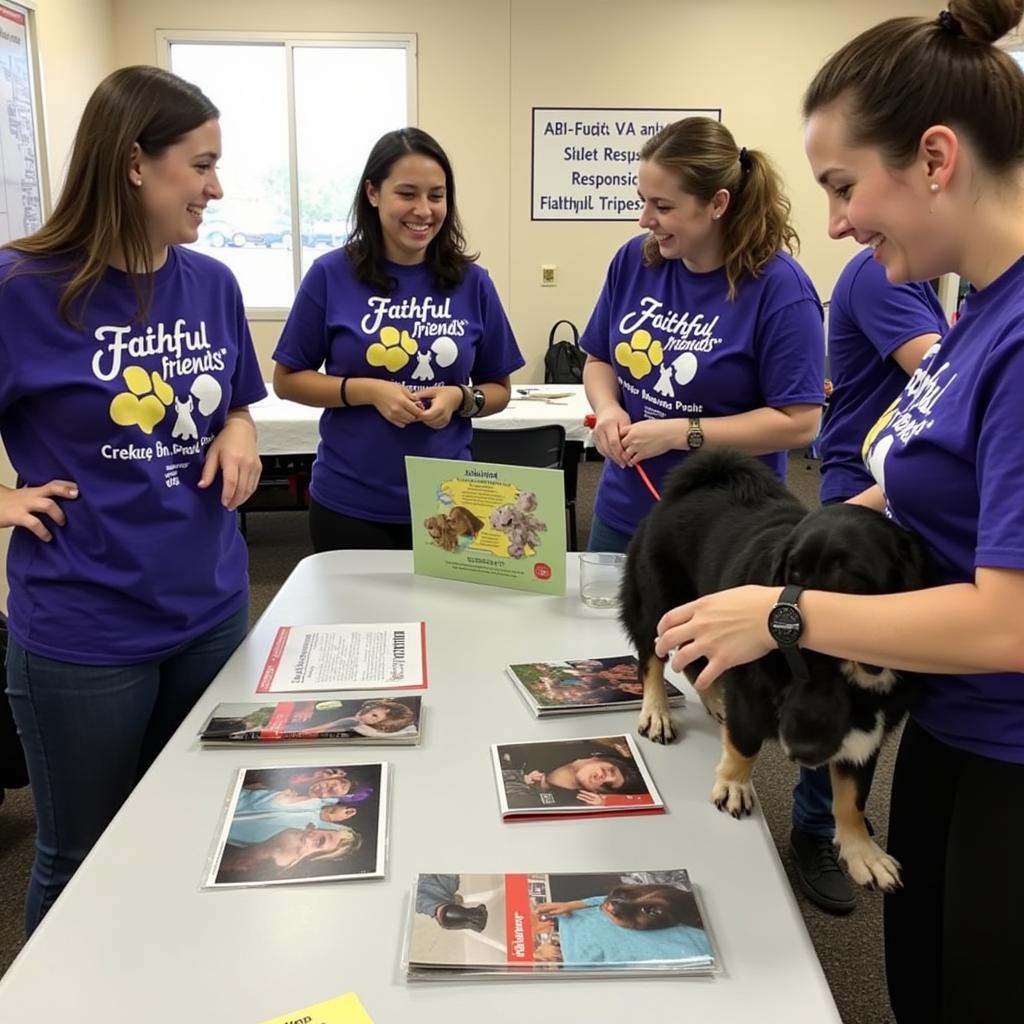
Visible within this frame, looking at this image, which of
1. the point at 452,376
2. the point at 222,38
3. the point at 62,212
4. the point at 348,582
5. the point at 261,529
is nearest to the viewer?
the point at 62,212

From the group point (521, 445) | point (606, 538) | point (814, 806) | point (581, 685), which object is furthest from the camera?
point (521, 445)

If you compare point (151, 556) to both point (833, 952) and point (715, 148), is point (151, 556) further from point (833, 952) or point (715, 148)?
point (833, 952)

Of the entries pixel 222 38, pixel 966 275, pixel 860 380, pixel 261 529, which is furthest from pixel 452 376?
pixel 222 38

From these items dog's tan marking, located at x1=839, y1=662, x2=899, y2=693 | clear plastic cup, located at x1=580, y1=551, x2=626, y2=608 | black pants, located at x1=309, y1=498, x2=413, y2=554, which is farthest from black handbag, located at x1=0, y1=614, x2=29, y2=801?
dog's tan marking, located at x1=839, y1=662, x2=899, y2=693

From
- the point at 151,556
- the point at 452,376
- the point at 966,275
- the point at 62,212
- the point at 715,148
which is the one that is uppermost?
the point at 715,148

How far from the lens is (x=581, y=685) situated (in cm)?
139

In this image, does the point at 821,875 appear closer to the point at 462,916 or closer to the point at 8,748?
the point at 462,916

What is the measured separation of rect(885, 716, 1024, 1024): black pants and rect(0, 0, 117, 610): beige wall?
176 inches

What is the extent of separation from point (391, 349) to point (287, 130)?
16.2 feet

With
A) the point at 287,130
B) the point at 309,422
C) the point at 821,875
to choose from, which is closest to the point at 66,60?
the point at 287,130

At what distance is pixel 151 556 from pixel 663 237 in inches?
43.1

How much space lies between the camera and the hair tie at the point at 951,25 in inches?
33.7

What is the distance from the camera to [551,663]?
1.47m

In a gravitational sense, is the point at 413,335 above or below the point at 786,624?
above
